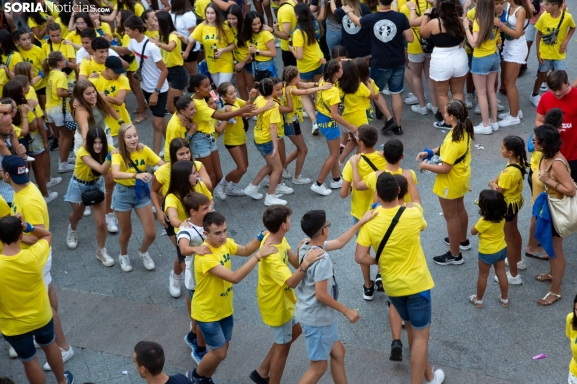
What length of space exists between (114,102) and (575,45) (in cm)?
845

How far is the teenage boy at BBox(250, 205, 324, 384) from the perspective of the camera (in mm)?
5434

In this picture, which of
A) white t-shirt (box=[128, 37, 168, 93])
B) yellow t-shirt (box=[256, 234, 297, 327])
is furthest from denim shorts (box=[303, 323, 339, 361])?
white t-shirt (box=[128, 37, 168, 93])

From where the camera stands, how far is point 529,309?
687 cm

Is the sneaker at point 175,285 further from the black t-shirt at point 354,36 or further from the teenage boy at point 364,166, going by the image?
the black t-shirt at point 354,36

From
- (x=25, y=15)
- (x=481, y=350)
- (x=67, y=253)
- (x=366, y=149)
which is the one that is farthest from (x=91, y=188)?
(x=25, y=15)

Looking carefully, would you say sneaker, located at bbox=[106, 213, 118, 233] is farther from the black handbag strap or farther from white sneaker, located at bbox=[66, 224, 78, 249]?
the black handbag strap

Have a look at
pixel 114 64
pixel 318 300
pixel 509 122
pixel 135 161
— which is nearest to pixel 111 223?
pixel 135 161

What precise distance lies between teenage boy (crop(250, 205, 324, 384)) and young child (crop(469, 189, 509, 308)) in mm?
1935

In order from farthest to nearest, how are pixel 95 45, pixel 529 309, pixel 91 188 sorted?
pixel 95 45 → pixel 91 188 → pixel 529 309

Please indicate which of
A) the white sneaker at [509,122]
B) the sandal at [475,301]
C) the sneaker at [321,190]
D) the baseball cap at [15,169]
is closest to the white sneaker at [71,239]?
the baseball cap at [15,169]

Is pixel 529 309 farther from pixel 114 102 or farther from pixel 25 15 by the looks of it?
pixel 25 15

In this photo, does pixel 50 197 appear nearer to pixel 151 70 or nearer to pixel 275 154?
pixel 151 70

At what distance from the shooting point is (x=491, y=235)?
661 cm

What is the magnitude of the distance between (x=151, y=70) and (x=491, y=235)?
5617 mm
